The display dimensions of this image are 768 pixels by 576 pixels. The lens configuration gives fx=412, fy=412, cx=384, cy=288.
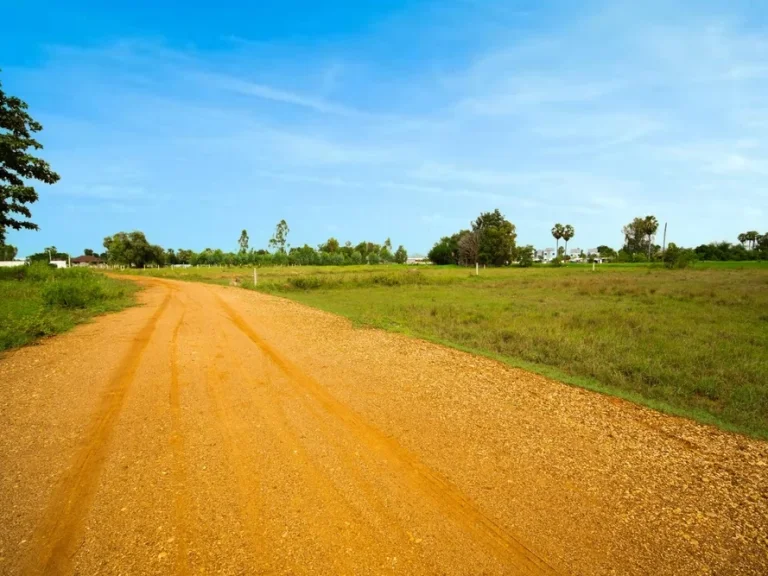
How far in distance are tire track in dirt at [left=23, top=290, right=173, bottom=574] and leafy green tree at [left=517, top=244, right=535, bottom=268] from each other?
8946 cm

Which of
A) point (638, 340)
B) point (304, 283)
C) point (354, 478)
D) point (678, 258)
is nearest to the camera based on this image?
point (354, 478)

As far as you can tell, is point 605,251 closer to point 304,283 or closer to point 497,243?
point 497,243

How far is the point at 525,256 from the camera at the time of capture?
303 feet

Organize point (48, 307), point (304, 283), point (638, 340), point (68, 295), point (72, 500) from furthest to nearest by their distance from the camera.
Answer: point (304, 283) < point (68, 295) < point (48, 307) < point (638, 340) < point (72, 500)

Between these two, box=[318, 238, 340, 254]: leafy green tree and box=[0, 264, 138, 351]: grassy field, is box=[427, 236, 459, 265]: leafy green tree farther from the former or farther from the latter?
box=[0, 264, 138, 351]: grassy field

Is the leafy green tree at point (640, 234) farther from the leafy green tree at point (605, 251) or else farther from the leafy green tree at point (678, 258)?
the leafy green tree at point (678, 258)

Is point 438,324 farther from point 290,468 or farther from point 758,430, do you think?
point 290,468

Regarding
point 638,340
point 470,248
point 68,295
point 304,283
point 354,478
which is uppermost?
point 470,248

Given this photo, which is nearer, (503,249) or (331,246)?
(503,249)

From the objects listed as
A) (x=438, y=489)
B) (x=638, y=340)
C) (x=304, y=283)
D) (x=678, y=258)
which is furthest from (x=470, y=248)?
(x=438, y=489)

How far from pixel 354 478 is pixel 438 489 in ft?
2.71

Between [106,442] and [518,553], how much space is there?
4.44 m

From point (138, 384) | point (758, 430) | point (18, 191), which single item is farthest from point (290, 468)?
point (18, 191)

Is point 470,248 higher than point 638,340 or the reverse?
higher
